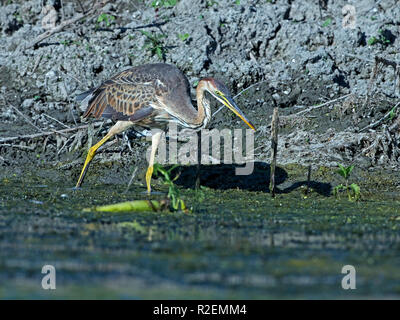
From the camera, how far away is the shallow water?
14.4 ft

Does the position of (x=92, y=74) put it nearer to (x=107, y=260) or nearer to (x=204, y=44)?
(x=204, y=44)

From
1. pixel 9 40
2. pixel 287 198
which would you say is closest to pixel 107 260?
pixel 287 198

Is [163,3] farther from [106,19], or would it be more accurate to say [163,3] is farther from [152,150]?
[152,150]

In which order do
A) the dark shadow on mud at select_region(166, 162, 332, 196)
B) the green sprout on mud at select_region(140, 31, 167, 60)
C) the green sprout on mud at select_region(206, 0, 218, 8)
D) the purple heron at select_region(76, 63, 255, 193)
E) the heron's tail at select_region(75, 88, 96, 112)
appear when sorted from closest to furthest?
the purple heron at select_region(76, 63, 255, 193) < the dark shadow on mud at select_region(166, 162, 332, 196) < the heron's tail at select_region(75, 88, 96, 112) < the green sprout on mud at select_region(140, 31, 167, 60) < the green sprout on mud at select_region(206, 0, 218, 8)

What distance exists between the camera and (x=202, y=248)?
208 inches

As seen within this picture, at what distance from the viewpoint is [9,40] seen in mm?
11094

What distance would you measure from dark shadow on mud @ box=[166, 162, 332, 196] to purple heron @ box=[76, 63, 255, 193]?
1.70ft

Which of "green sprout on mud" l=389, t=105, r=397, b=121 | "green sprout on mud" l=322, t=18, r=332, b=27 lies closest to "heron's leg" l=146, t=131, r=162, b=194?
"green sprout on mud" l=389, t=105, r=397, b=121

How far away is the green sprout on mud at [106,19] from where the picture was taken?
1114 cm

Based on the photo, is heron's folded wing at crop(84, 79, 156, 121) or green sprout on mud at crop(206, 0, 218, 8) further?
green sprout on mud at crop(206, 0, 218, 8)

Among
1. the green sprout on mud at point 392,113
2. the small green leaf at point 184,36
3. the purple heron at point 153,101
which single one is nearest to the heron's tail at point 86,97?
the purple heron at point 153,101

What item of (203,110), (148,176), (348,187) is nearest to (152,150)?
(148,176)

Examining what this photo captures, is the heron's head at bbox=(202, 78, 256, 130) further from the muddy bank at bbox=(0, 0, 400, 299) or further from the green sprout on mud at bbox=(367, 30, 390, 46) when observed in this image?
the green sprout on mud at bbox=(367, 30, 390, 46)

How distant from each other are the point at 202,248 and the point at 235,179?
3.65 metres
